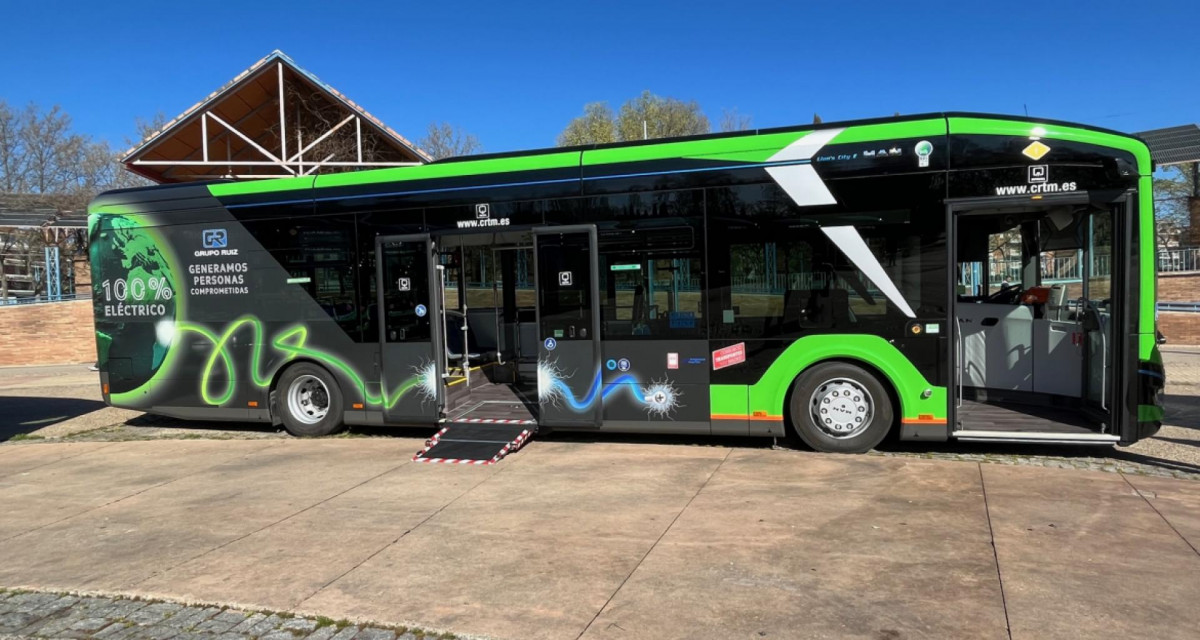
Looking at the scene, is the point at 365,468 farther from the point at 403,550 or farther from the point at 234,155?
the point at 234,155

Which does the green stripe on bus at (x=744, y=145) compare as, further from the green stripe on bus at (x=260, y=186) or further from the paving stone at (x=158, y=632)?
the paving stone at (x=158, y=632)

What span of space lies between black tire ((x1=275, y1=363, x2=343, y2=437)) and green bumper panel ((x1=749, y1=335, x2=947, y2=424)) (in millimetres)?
5392

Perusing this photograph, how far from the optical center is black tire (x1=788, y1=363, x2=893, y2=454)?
6.81 metres

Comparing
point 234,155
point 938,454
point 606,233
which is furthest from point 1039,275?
point 234,155

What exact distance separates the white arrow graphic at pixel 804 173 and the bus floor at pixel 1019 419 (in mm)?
2540

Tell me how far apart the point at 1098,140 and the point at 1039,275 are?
1881 mm

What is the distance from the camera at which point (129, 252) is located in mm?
9312

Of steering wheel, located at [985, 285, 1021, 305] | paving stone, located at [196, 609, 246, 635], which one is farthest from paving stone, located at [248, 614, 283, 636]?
steering wheel, located at [985, 285, 1021, 305]

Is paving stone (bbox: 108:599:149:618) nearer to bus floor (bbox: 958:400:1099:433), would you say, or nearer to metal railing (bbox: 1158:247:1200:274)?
bus floor (bbox: 958:400:1099:433)


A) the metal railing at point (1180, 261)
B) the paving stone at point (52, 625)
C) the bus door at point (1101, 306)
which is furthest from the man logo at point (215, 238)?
the metal railing at point (1180, 261)

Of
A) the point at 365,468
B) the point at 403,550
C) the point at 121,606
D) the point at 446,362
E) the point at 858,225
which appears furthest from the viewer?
the point at 446,362

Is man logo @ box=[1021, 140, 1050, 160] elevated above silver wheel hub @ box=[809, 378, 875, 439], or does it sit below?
above

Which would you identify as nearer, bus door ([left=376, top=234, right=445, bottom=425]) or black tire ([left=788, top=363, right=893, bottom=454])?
black tire ([left=788, top=363, right=893, bottom=454])

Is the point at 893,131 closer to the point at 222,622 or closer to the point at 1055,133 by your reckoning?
the point at 1055,133
